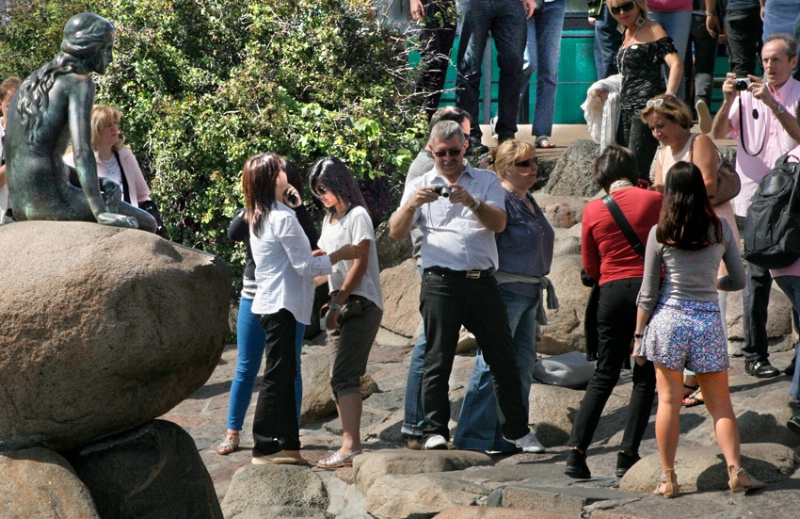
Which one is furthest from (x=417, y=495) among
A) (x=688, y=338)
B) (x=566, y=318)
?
(x=566, y=318)

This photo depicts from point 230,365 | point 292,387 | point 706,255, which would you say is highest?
point 706,255

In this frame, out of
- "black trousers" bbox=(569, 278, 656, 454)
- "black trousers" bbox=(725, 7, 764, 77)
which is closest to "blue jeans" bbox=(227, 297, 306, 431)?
"black trousers" bbox=(569, 278, 656, 454)

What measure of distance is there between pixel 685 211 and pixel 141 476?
2773mm

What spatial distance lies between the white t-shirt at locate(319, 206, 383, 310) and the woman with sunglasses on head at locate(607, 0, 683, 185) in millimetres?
2550

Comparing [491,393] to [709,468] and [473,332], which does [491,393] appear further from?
[709,468]

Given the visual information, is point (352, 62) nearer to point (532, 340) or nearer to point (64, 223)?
point (532, 340)

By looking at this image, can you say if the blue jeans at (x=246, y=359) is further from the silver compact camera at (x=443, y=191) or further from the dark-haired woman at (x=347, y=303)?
the silver compact camera at (x=443, y=191)

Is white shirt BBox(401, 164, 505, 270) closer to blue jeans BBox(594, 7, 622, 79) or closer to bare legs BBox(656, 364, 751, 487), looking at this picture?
bare legs BBox(656, 364, 751, 487)

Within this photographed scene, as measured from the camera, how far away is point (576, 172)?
10.9 m

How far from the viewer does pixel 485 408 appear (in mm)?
6941

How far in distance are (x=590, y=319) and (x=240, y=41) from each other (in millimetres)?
5357

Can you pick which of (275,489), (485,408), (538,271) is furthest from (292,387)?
(538,271)

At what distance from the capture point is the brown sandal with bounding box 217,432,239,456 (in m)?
7.30

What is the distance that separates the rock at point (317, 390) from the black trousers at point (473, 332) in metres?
1.33
